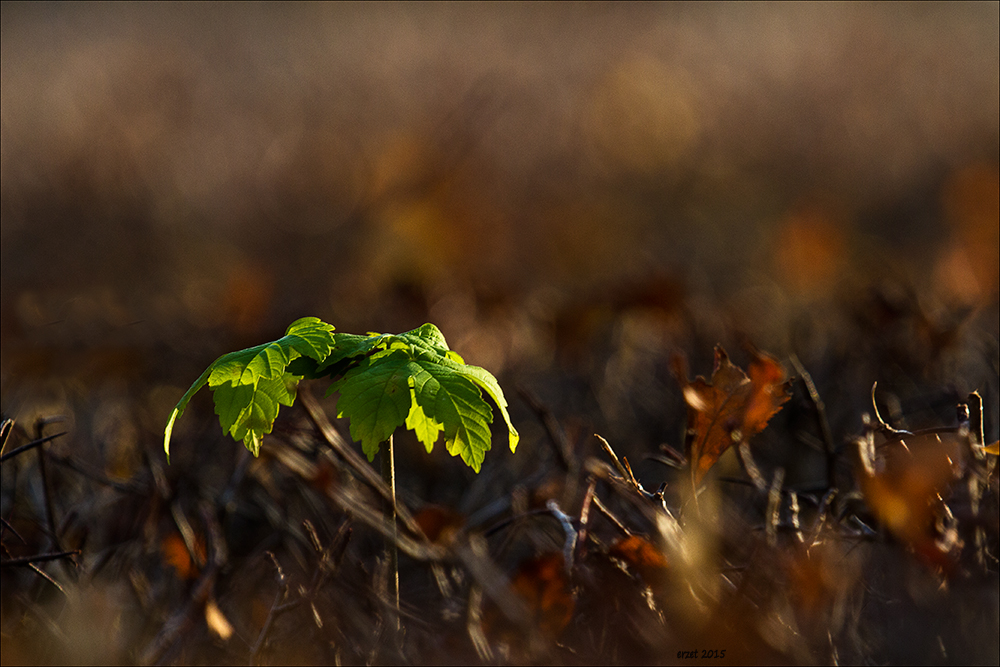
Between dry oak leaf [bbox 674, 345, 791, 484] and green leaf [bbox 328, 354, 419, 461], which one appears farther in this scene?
dry oak leaf [bbox 674, 345, 791, 484]

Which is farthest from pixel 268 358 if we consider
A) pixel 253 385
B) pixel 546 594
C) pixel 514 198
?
pixel 514 198

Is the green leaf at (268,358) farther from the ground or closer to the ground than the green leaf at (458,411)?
farther from the ground

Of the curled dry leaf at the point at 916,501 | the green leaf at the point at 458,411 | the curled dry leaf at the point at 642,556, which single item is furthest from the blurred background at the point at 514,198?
the green leaf at the point at 458,411

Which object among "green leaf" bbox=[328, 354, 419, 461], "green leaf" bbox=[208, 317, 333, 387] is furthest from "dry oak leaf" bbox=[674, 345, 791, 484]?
"green leaf" bbox=[208, 317, 333, 387]

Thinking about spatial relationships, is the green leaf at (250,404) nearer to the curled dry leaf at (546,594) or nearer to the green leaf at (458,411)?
the green leaf at (458,411)

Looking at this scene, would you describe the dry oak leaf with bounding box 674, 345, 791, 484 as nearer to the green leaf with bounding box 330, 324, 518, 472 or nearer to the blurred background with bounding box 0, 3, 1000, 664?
the green leaf with bounding box 330, 324, 518, 472

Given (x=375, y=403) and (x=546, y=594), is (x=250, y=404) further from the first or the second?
(x=546, y=594)
